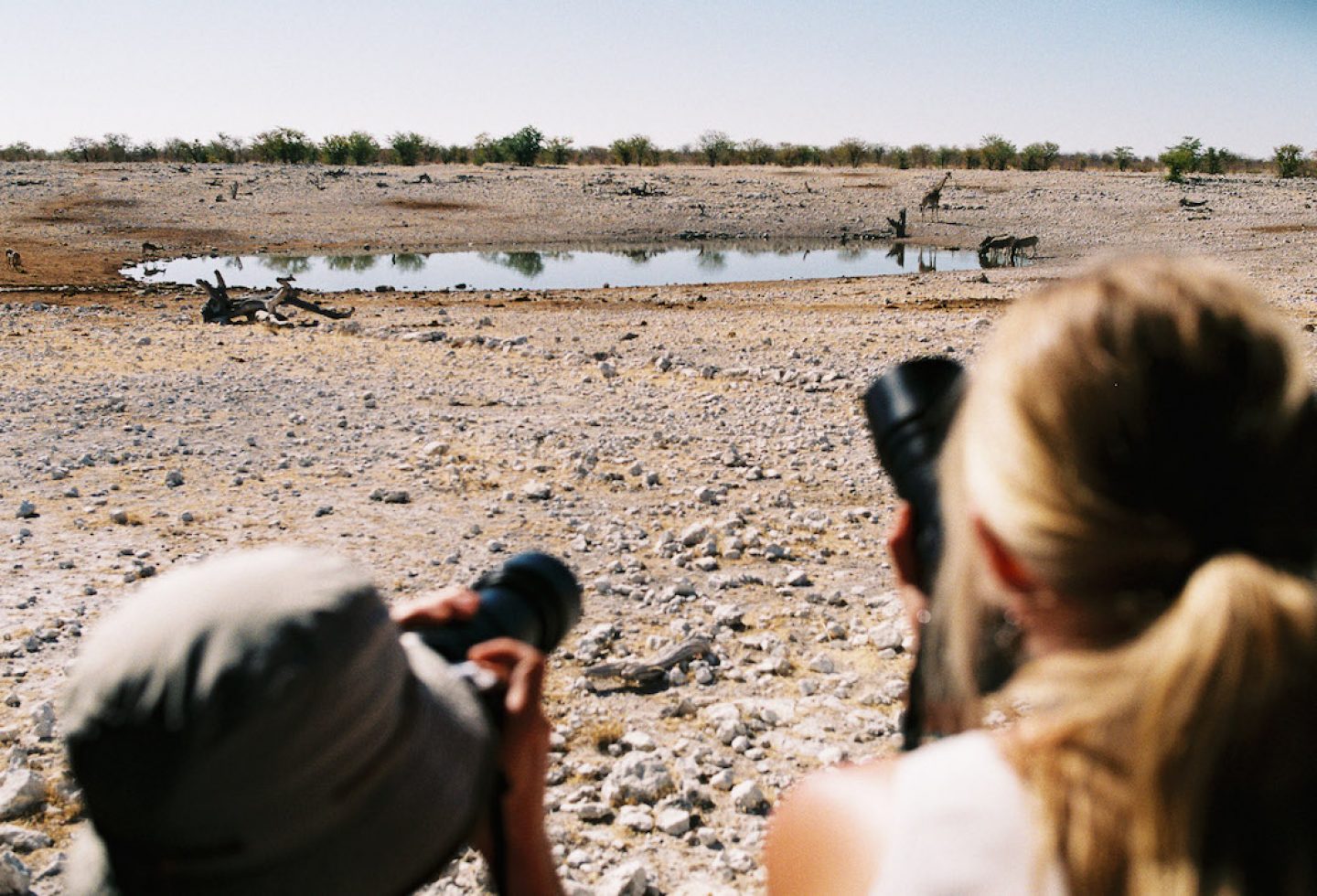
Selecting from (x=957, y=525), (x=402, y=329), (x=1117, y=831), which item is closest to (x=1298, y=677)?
(x=1117, y=831)

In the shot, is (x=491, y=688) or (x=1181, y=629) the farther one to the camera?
(x=491, y=688)

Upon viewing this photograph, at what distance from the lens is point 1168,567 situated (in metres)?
0.98

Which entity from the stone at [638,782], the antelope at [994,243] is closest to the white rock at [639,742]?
the stone at [638,782]

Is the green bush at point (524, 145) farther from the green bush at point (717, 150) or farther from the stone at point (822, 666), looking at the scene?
the stone at point (822, 666)

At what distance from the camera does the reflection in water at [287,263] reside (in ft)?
99.6

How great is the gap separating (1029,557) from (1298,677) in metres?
0.26

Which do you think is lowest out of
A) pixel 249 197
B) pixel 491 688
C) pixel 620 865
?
pixel 620 865

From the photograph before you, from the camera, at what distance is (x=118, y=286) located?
71.9 feet

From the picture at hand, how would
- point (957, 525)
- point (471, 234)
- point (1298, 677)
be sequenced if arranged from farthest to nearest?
point (471, 234), point (957, 525), point (1298, 677)

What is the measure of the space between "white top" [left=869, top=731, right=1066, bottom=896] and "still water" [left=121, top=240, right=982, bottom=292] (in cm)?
2234

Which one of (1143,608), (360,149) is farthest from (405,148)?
(1143,608)

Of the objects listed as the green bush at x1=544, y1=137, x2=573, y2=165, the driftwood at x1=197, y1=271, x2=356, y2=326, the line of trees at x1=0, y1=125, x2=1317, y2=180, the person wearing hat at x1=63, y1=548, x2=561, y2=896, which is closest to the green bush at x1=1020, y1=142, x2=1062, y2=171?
the line of trees at x1=0, y1=125, x2=1317, y2=180

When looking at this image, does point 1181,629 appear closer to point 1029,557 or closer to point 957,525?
point 1029,557

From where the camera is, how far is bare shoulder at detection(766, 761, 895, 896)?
1.14 m
